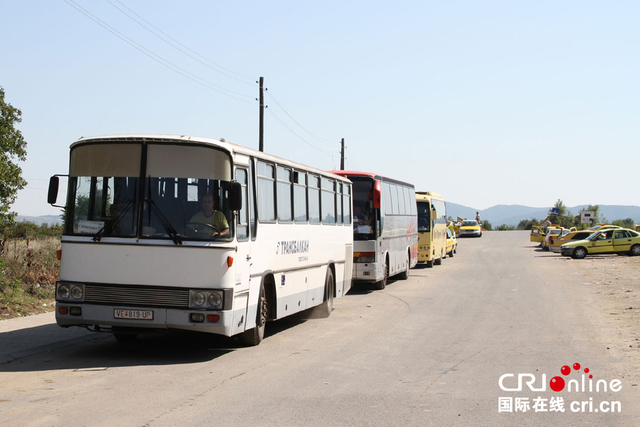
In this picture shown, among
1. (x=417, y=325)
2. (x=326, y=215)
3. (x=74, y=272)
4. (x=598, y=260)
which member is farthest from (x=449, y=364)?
(x=598, y=260)

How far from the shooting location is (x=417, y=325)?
13.7m

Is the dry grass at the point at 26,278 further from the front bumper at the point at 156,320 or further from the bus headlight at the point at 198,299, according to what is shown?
the bus headlight at the point at 198,299

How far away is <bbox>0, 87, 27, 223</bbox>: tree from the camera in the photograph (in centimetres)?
4869

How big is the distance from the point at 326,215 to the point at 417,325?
308 cm

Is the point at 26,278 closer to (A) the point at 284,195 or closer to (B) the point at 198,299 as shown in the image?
(A) the point at 284,195

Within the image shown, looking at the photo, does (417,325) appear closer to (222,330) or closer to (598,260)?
(222,330)

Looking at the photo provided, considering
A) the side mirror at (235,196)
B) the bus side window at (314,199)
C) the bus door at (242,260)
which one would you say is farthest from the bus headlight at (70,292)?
the bus side window at (314,199)

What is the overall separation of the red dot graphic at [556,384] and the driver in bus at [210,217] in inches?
175

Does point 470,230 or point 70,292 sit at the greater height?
point 470,230

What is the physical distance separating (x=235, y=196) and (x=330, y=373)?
101 inches

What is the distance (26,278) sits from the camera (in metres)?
15.9

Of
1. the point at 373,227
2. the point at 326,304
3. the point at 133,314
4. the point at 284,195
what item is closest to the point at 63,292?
the point at 133,314

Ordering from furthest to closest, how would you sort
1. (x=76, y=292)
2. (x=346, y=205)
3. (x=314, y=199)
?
(x=346, y=205)
(x=314, y=199)
(x=76, y=292)

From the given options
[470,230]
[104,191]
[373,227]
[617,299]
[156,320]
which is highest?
[470,230]
